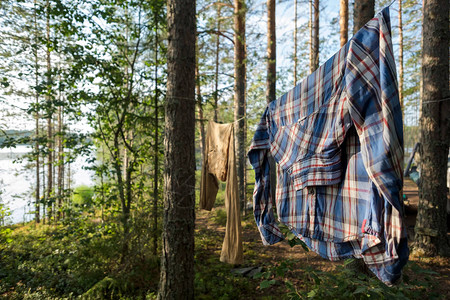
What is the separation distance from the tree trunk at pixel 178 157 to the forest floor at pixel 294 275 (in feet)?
2.19

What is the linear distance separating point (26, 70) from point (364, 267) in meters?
5.30

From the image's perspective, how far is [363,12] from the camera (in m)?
2.77

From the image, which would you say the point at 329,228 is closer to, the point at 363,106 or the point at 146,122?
the point at 363,106

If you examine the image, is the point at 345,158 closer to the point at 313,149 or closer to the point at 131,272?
the point at 313,149

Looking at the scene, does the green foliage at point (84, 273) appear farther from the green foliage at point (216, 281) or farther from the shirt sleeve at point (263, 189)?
the shirt sleeve at point (263, 189)

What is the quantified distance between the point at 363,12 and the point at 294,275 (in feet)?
11.5

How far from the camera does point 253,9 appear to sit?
8.14 metres

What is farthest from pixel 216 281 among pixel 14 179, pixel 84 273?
pixel 14 179

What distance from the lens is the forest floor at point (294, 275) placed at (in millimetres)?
2221

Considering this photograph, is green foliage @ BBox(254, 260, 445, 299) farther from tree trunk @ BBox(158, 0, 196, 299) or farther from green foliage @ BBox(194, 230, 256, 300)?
tree trunk @ BBox(158, 0, 196, 299)

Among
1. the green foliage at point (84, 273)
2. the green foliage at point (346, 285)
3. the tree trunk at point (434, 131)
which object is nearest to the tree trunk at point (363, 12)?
the tree trunk at point (434, 131)

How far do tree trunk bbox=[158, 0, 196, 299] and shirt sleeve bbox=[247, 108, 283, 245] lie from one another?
1244 mm

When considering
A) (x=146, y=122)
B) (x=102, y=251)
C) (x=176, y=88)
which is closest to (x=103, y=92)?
(x=146, y=122)

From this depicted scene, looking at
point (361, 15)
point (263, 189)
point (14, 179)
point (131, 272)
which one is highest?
point (361, 15)
